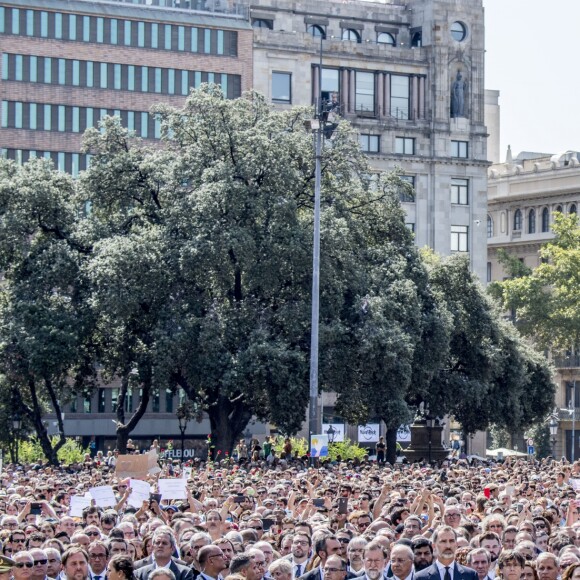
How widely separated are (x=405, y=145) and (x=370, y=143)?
2442 mm

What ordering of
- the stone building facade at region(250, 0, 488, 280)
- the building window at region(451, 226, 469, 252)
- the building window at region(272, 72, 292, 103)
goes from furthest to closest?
1. the building window at region(451, 226, 469, 252)
2. the stone building facade at region(250, 0, 488, 280)
3. the building window at region(272, 72, 292, 103)

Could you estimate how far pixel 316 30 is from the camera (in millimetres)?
99500

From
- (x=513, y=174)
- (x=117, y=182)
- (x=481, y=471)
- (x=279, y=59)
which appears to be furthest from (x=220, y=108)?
(x=513, y=174)

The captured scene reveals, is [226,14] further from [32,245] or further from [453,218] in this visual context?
[32,245]

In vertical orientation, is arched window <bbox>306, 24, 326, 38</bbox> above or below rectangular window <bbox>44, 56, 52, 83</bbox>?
above

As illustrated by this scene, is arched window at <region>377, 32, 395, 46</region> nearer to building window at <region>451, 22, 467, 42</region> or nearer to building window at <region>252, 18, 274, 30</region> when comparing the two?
building window at <region>451, 22, 467, 42</region>

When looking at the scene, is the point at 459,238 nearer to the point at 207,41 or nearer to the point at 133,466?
the point at 207,41

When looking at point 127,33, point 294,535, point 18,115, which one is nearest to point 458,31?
point 127,33

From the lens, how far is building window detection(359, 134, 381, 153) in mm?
96188

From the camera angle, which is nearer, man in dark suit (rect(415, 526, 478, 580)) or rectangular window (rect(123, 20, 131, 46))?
man in dark suit (rect(415, 526, 478, 580))

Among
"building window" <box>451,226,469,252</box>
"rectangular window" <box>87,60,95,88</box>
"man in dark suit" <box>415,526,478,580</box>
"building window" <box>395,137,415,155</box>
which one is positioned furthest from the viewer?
"building window" <box>451,226,469,252</box>

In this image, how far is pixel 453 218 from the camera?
9875 cm

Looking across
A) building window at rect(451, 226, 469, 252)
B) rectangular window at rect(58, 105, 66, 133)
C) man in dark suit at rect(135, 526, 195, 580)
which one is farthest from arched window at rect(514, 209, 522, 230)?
man in dark suit at rect(135, 526, 195, 580)

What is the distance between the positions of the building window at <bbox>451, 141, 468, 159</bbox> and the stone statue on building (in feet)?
5.31
